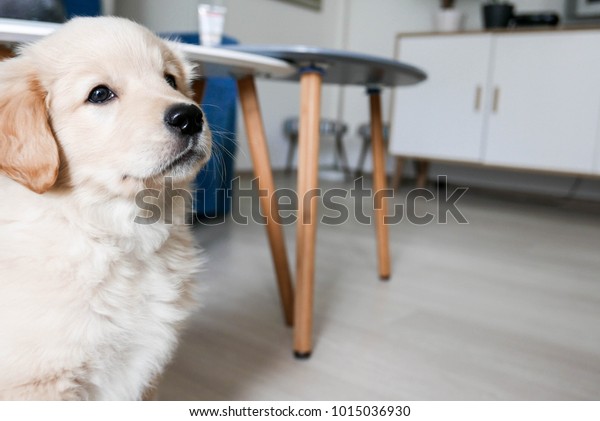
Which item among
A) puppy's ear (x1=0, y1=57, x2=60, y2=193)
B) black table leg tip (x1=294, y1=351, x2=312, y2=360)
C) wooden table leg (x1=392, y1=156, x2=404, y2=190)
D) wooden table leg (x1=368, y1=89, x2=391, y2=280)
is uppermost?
puppy's ear (x1=0, y1=57, x2=60, y2=193)

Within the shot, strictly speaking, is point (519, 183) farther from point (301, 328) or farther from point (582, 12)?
point (301, 328)

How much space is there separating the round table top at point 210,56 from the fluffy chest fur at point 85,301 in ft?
0.94

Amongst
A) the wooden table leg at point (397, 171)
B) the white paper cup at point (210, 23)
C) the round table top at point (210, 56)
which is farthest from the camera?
the wooden table leg at point (397, 171)

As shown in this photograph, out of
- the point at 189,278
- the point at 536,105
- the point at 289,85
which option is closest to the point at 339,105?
the point at 289,85

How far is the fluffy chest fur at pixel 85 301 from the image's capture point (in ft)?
2.09

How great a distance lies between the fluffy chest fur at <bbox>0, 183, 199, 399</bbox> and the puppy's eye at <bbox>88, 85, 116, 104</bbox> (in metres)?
0.15

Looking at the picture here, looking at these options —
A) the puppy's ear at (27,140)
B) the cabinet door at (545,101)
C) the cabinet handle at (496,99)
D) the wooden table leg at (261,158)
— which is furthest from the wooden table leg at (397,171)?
the puppy's ear at (27,140)

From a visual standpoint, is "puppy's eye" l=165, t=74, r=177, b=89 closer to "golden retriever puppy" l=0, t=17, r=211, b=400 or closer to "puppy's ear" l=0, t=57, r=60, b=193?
"golden retriever puppy" l=0, t=17, r=211, b=400

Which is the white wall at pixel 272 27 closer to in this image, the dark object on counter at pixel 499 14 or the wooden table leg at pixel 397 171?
the wooden table leg at pixel 397 171

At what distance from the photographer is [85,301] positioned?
682 mm

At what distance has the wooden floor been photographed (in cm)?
106

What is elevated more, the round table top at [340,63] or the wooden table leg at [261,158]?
the round table top at [340,63]

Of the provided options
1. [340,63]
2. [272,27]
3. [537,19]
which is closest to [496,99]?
[537,19]

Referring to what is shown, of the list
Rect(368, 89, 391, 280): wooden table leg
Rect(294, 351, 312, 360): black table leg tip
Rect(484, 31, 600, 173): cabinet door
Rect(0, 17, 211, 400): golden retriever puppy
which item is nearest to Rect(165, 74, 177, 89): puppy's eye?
Rect(0, 17, 211, 400): golden retriever puppy
